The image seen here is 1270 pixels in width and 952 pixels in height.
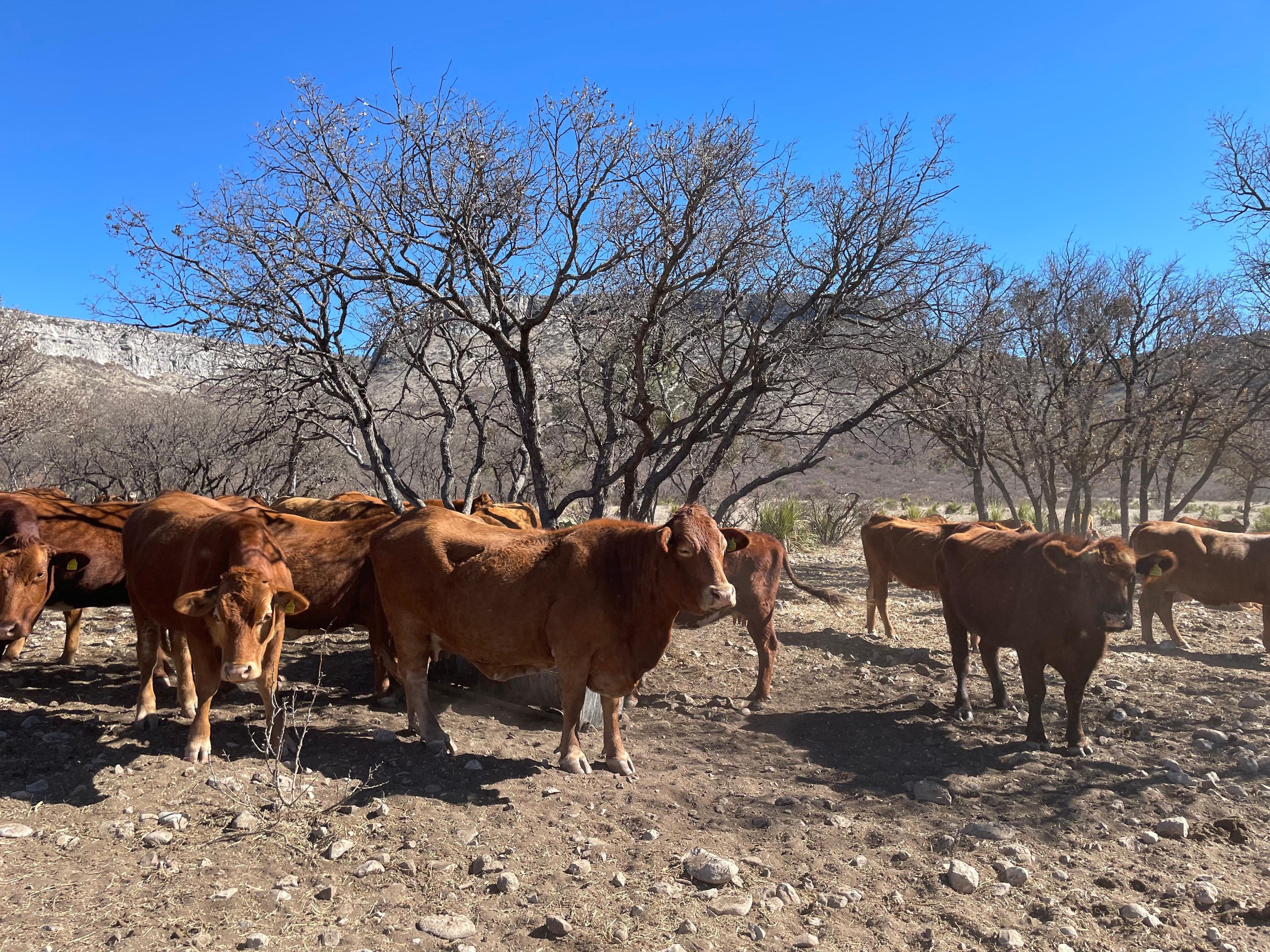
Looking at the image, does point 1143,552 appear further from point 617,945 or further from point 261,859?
point 261,859

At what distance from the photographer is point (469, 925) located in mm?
3889

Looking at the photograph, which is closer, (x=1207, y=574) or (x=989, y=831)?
(x=989, y=831)

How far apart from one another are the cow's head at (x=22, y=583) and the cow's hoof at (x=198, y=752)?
2.00 m

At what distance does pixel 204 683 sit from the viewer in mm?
5918

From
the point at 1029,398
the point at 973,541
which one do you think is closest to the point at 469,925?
the point at 973,541

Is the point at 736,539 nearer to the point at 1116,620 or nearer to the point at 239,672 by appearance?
the point at 1116,620

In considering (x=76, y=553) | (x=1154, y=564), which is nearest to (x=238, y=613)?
(x=76, y=553)

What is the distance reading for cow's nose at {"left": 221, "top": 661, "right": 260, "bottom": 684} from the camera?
205 inches

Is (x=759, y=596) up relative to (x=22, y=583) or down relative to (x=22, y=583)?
down

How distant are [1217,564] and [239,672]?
38.2 ft

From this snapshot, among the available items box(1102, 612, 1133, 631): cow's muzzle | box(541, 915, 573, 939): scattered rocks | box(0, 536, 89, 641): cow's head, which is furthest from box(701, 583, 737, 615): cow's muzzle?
box(0, 536, 89, 641): cow's head

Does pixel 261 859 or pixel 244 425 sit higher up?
pixel 244 425

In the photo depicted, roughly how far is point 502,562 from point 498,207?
4.12 m

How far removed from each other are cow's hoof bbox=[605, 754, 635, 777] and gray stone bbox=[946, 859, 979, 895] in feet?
7.39
